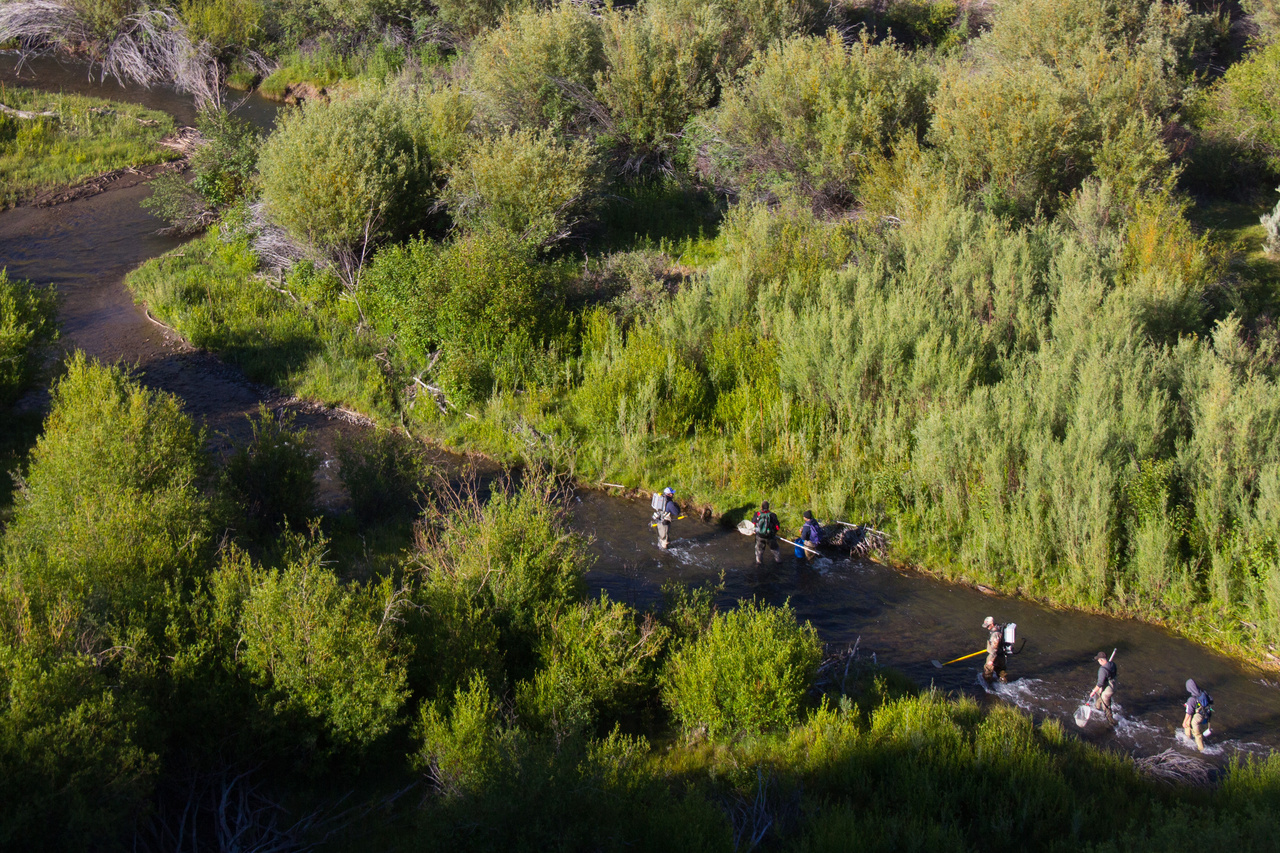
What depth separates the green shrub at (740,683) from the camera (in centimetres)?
906

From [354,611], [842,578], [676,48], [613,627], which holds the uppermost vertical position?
[676,48]

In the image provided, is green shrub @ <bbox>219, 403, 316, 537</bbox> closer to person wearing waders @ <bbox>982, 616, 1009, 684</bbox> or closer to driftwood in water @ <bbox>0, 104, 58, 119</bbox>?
person wearing waders @ <bbox>982, 616, 1009, 684</bbox>

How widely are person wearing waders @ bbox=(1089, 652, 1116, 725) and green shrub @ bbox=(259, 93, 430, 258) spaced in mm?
15482

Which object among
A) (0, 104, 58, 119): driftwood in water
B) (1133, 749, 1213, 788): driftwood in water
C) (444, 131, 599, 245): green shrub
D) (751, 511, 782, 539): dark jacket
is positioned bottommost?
(1133, 749, 1213, 788): driftwood in water

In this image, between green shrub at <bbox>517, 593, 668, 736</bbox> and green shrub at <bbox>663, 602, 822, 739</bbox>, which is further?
green shrub at <bbox>663, 602, 822, 739</bbox>

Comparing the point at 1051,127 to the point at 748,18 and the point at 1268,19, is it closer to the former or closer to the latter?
the point at 748,18

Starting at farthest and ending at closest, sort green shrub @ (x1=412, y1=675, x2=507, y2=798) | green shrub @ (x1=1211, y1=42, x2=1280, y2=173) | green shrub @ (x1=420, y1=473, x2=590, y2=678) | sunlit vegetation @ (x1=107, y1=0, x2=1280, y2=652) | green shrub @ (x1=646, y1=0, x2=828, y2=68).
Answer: green shrub @ (x1=646, y1=0, x2=828, y2=68) < green shrub @ (x1=1211, y1=42, x2=1280, y2=173) < sunlit vegetation @ (x1=107, y1=0, x2=1280, y2=652) < green shrub @ (x1=420, y1=473, x2=590, y2=678) < green shrub @ (x1=412, y1=675, x2=507, y2=798)

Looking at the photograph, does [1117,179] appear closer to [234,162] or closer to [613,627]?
[613,627]

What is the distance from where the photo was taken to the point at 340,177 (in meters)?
18.4

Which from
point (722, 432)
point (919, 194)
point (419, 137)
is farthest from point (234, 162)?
point (919, 194)

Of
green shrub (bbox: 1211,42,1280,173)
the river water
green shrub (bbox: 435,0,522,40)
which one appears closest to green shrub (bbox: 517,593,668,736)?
the river water

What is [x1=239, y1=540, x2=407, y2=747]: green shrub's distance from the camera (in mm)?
8320

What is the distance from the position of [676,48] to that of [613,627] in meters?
19.1

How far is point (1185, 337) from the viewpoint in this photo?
46.9 ft
